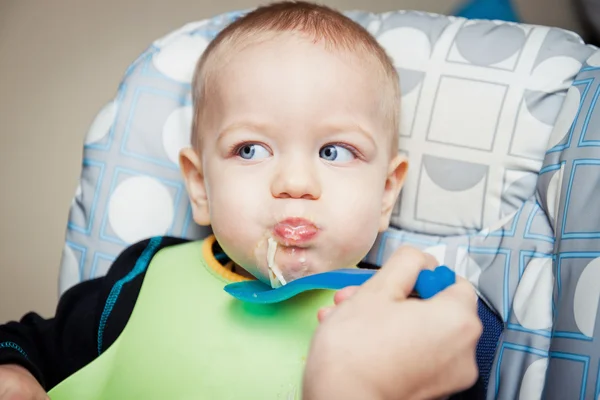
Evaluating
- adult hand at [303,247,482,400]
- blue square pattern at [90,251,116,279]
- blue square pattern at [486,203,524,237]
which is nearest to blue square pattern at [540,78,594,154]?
blue square pattern at [486,203,524,237]

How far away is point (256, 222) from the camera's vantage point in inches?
29.8

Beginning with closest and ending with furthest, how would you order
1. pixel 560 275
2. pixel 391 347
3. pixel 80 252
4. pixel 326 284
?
pixel 391 347 → pixel 326 284 → pixel 560 275 → pixel 80 252

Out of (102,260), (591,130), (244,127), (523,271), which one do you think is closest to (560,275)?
(523,271)

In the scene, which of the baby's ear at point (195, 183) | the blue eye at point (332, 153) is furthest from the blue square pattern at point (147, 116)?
the blue eye at point (332, 153)

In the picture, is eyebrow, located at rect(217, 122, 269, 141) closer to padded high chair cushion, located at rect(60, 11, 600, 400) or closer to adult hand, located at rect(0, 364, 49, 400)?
padded high chair cushion, located at rect(60, 11, 600, 400)

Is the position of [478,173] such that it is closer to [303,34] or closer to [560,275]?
A: [560,275]

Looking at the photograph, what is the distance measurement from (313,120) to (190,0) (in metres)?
0.82

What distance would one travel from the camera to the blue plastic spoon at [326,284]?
0.56m

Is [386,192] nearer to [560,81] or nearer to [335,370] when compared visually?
[560,81]

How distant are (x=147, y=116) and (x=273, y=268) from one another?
1.48 ft

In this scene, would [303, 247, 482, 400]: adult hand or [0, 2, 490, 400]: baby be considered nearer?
[303, 247, 482, 400]: adult hand

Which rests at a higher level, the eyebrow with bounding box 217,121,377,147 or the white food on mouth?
the eyebrow with bounding box 217,121,377,147

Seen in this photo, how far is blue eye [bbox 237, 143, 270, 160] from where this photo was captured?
78cm

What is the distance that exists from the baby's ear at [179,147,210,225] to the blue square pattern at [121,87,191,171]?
0.44 feet
